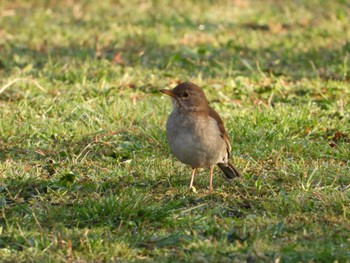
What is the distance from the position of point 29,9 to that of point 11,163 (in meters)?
A: 7.35

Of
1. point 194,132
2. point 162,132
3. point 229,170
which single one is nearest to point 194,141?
point 194,132

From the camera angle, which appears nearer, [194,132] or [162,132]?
[194,132]

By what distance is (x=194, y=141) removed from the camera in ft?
22.2

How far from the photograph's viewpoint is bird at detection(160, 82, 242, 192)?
6.76 m

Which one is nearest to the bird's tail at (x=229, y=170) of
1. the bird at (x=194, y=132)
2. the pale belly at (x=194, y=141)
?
the bird at (x=194, y=132)

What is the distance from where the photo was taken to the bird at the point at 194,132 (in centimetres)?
676

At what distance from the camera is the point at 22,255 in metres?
5.50

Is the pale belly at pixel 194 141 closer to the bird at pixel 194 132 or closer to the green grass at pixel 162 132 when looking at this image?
the bird at pixel 194 132

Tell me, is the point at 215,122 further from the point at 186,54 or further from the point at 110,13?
the point at 110,13

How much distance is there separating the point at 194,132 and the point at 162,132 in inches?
59.1

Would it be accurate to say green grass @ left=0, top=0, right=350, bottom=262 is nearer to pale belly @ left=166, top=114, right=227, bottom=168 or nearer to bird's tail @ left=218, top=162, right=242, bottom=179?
bird's tail @ left=218, top=162, right=242, bottom=179

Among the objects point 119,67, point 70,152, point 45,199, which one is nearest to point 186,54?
point 119,67

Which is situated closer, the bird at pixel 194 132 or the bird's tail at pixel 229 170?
the bird at pixel 194 132

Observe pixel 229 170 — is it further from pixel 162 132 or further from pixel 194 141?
pixel 162 132
